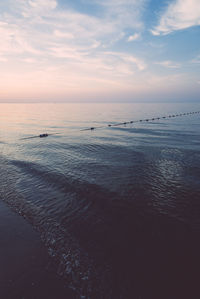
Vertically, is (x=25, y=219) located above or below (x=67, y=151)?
below

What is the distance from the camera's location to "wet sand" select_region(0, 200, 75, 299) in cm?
613

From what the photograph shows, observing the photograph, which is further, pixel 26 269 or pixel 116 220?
pixel 116 220

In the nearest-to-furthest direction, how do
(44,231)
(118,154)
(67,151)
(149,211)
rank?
(44,231) → (149,211) → (118,154) → (67,151)

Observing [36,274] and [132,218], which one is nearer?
[36,274]

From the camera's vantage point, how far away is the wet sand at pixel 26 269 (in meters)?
6.13

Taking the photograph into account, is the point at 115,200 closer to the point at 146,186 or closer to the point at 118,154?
the point at 146,186

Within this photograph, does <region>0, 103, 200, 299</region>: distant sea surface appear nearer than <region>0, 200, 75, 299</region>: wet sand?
No

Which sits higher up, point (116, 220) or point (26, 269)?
point (116, 220)

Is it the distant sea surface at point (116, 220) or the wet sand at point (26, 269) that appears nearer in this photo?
the wet sand at point (26, 269)

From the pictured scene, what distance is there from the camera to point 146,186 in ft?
47.6

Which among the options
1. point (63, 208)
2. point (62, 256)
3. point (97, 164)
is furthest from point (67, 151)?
point (62, 256)

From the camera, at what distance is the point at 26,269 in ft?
22.7

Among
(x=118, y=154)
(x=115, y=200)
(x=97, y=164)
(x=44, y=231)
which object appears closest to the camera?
(x=44, y=231)

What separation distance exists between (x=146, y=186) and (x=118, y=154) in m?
10.7
